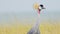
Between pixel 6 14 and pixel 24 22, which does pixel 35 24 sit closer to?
pixel 24 22

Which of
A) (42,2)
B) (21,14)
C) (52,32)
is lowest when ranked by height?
(52,32)

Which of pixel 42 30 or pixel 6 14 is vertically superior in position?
pixel 6 14

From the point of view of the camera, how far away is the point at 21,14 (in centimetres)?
180

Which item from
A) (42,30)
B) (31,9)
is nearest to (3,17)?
(31,9)

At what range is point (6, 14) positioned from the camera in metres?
1.78

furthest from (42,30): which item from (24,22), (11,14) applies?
(11,14)

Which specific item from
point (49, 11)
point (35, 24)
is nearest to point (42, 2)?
point (49, 11)

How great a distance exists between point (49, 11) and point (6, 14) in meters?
0.52

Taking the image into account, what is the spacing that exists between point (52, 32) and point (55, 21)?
0.47 ft

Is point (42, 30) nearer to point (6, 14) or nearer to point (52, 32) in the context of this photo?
point (52, 32)

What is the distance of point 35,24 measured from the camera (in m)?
1.80

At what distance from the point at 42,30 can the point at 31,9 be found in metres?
0.29

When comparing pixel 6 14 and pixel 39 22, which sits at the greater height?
pixel 6 14

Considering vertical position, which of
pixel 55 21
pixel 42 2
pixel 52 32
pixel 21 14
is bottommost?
pixel 52 32
